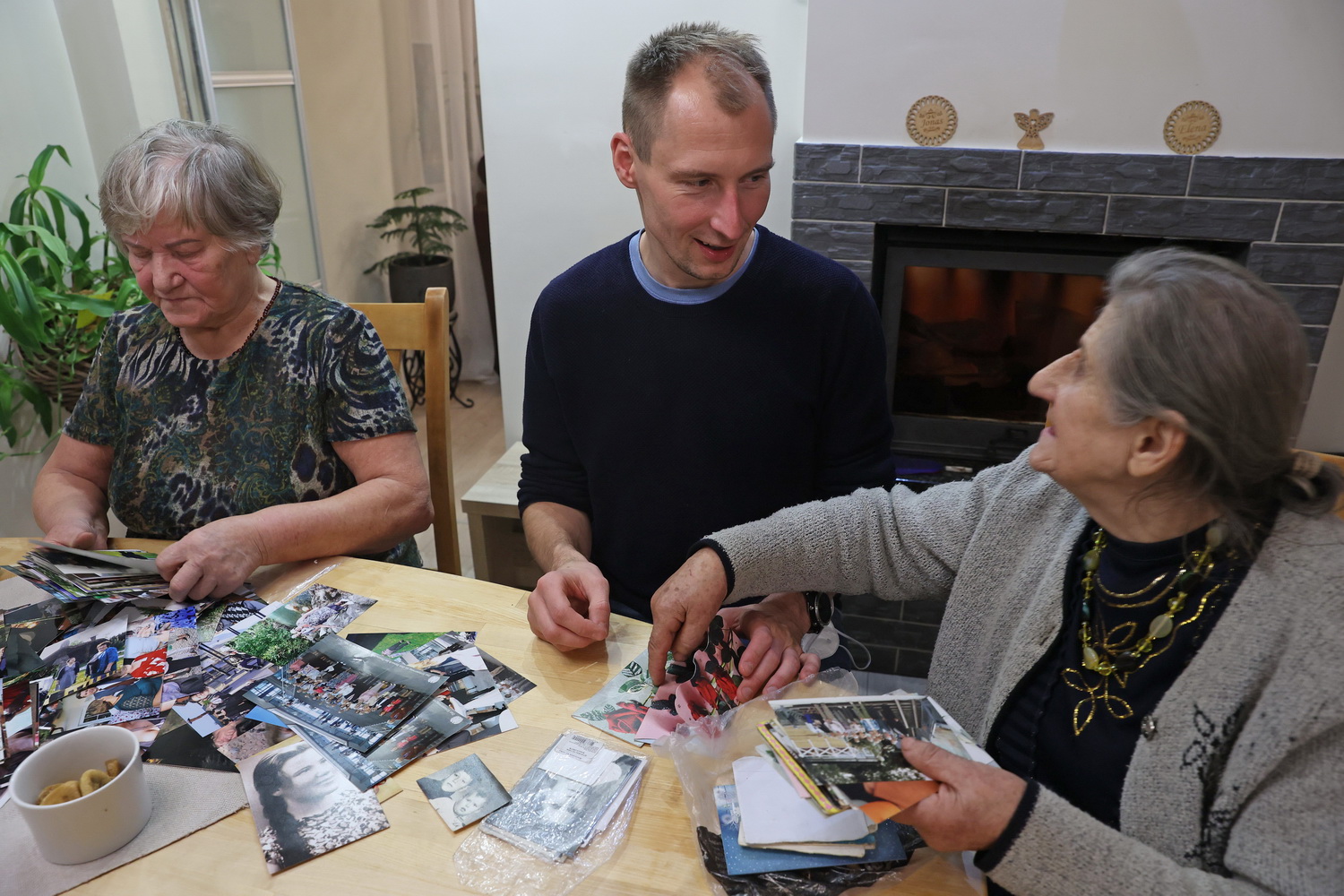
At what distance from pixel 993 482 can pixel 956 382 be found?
5.27ft

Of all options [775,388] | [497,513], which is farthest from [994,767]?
[497,513]

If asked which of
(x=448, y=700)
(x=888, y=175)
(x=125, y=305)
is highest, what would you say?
(x=888, y=175)

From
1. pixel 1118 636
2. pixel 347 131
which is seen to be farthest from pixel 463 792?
pixel 347 131

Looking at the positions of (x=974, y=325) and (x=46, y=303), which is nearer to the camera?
(x=46, y=303)

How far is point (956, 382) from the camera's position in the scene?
261 centimetres

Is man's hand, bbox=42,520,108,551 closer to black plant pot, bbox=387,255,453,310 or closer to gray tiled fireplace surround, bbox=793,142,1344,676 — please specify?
gray tiled fireplace surround, bbox=793,142,1344,676

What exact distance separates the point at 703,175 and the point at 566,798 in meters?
0.79

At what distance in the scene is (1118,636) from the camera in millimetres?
915

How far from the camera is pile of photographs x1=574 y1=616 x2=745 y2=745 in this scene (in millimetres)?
974

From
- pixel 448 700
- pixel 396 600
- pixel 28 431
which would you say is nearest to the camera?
pixel 448 700

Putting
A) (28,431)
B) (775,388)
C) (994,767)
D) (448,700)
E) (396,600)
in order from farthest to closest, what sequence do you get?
(28,431), (775,388), (396,600), (448,700), (994,767)

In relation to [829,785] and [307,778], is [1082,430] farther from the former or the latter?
[307,778]

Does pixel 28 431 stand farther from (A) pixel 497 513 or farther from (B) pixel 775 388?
(B) pixel 775 388

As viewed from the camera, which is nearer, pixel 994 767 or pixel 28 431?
pixel 994 767
